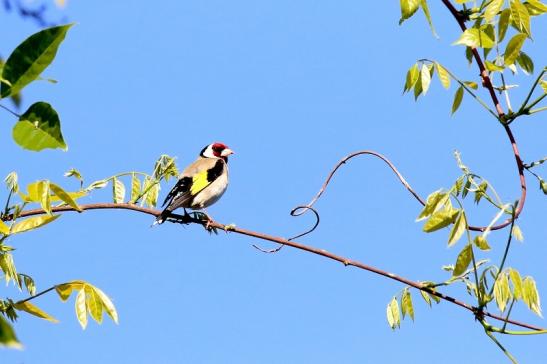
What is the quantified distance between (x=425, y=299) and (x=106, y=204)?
1.45 m

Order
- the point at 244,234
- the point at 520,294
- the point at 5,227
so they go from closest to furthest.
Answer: the point at 5,227
the point at 520,294
the point at 244,234

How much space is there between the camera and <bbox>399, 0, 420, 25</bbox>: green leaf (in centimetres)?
268

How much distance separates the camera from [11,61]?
4.22 feet

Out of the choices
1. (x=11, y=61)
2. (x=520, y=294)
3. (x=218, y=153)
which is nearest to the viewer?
(x=11, y=61)

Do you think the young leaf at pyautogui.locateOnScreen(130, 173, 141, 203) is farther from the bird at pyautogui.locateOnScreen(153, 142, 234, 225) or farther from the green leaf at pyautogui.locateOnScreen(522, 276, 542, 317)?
the bird at pyautogui.locateOnScreen(153, 142, 234, 225)

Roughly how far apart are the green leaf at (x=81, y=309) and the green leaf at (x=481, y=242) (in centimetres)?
132

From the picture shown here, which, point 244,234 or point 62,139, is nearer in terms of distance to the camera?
point 62,139

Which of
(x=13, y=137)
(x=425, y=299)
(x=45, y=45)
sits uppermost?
(x=425, y=299)

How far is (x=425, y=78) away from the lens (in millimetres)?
3146

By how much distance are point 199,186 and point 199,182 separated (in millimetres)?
87

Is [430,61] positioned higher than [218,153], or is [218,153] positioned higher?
[218,153]

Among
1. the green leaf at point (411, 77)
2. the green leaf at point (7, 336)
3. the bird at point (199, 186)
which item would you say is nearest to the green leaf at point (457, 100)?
the green leaf at point (411, 77)

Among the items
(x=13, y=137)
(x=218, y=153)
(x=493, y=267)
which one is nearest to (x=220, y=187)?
Result: (x=218, y=153)

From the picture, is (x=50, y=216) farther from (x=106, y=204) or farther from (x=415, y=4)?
Result: (x=415, y=4)
